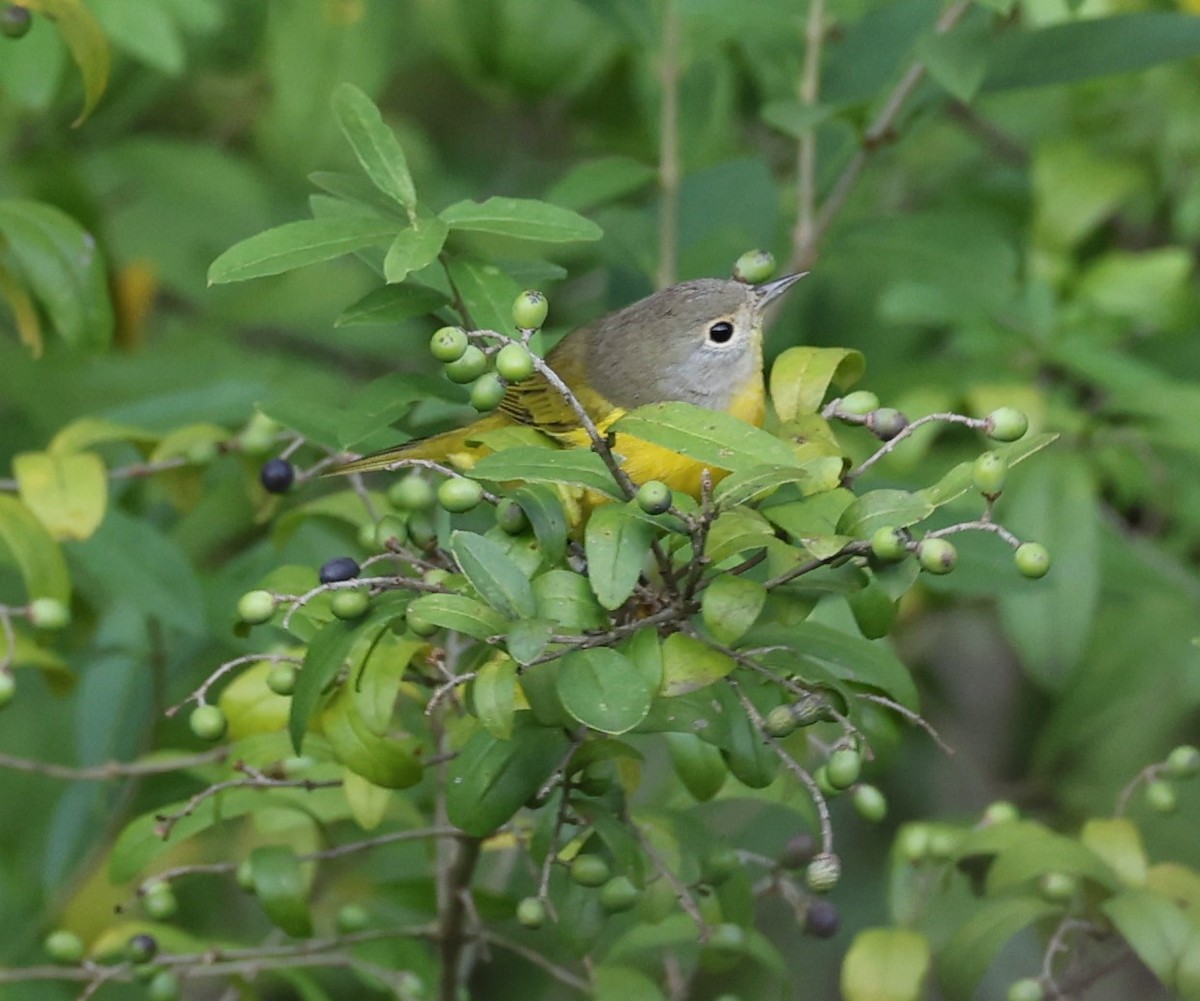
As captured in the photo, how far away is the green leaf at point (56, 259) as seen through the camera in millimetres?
3129

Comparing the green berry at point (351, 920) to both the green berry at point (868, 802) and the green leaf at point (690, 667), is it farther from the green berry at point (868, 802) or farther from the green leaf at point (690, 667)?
the green leaf at point (690, 667)

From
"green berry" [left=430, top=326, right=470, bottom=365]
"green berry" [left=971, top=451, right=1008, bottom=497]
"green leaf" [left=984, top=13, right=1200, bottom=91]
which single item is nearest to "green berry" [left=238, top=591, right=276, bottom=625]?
"green berry" [left=430, top=326, right=470, bottom=365]

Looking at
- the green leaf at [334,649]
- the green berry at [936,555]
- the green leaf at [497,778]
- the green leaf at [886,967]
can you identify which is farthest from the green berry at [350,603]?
the green leaf at [886,967]

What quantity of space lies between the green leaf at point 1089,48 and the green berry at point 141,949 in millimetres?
2374

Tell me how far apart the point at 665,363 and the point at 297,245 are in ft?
4.27

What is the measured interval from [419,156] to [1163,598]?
241cm

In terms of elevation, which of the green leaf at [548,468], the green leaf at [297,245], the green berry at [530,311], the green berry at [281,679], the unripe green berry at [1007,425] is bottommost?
the green berry at [281,679]

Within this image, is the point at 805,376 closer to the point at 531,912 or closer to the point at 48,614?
the point at 531,912

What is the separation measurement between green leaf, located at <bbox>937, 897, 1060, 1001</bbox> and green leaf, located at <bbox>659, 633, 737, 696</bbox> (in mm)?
935

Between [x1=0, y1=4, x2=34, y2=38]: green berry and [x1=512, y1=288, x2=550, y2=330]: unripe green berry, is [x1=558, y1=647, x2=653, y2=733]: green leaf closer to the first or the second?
[x1=512, y1=288, x2=550, y2=330]: unripe green berry

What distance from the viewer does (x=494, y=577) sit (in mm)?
2018

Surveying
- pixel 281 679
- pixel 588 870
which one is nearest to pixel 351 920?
pixel 281 679

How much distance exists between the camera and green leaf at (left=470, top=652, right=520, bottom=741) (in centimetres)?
202

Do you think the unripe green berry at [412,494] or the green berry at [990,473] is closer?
the green berry at [990,473]
